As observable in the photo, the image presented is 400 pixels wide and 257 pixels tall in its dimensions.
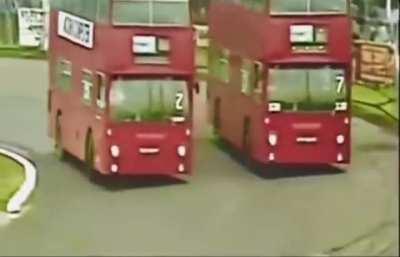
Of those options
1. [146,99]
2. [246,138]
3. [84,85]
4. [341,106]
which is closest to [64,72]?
[84,85]

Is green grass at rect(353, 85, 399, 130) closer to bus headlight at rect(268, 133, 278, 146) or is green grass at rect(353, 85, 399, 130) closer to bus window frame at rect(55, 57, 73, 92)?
bus headlight at rect(268, 133, 278, 146)

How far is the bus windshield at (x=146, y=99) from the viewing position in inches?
91.0

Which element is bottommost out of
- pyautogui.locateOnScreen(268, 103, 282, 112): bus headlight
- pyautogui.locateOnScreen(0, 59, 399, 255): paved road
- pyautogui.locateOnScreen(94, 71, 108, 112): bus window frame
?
pyautogui.locateOnScreen(0, 59, 399, 255): paved road

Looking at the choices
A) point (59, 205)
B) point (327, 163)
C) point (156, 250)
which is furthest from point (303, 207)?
point (59, 205)

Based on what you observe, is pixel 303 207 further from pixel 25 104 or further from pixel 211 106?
pixel 25 104

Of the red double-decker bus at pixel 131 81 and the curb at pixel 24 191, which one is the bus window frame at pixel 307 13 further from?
the curb at pixel 24 191

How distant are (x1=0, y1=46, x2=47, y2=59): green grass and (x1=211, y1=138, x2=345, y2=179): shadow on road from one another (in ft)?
1.02

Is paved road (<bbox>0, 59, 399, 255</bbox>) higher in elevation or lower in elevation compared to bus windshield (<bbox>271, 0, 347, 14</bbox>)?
lower

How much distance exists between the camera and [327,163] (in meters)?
2.34

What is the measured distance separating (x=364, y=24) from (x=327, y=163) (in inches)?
8.9

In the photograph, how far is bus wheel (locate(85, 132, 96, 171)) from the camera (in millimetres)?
2357

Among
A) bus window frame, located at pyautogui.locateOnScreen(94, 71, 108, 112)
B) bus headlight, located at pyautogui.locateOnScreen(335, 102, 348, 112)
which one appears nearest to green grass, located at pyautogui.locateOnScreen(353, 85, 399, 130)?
bus headlight, located at pyautogui.locateOnScreen(335, 102, 348, 112)

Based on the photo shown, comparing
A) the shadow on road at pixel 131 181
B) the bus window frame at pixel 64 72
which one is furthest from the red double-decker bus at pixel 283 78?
the bus window frame at pixel 64 72

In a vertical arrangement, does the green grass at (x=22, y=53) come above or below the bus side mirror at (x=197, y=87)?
above
